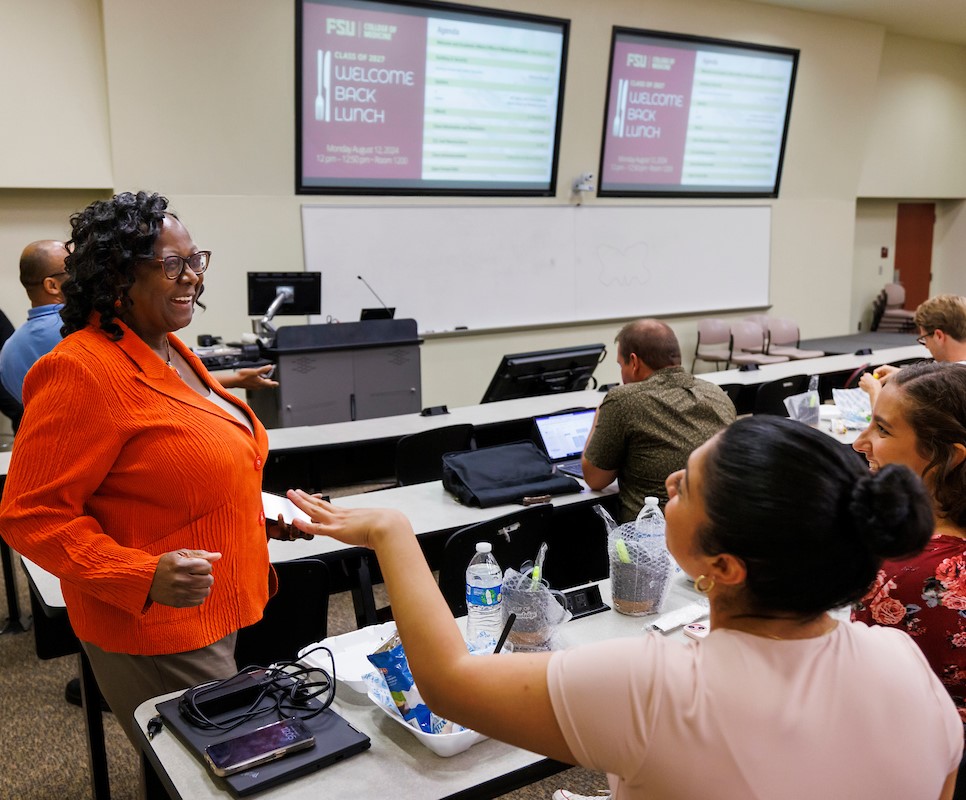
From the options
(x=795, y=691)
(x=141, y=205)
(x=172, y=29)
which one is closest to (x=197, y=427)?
(x=141, y=205)

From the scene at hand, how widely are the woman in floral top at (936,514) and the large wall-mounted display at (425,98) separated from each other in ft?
18.3

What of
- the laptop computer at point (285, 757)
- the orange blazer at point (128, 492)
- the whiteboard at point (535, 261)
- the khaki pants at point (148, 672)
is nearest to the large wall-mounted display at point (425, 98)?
the whiteboard at point (535, 261)

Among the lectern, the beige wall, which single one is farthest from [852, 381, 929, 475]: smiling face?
the beige wall

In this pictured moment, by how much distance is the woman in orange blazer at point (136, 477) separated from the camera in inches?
58.3

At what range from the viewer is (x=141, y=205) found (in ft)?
5.33

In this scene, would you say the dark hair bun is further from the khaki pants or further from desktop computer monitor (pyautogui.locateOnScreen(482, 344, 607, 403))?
desktop computer monitor (pyautogui.locateOnScreen(482, 344, 607, 403))

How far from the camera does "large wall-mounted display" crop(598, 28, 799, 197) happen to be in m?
7.82

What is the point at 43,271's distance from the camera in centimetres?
311

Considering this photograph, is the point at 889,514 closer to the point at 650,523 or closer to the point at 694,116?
the point at 650,523

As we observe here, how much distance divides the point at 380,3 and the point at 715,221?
4114mm

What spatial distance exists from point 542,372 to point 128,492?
123 inches

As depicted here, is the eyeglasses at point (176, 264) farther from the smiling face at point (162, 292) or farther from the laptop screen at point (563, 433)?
the laptop screen at point (563, 433)

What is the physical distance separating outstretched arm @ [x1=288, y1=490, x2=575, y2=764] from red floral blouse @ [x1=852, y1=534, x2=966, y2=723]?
77 cm

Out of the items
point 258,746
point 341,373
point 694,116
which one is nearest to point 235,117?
point 341,373
